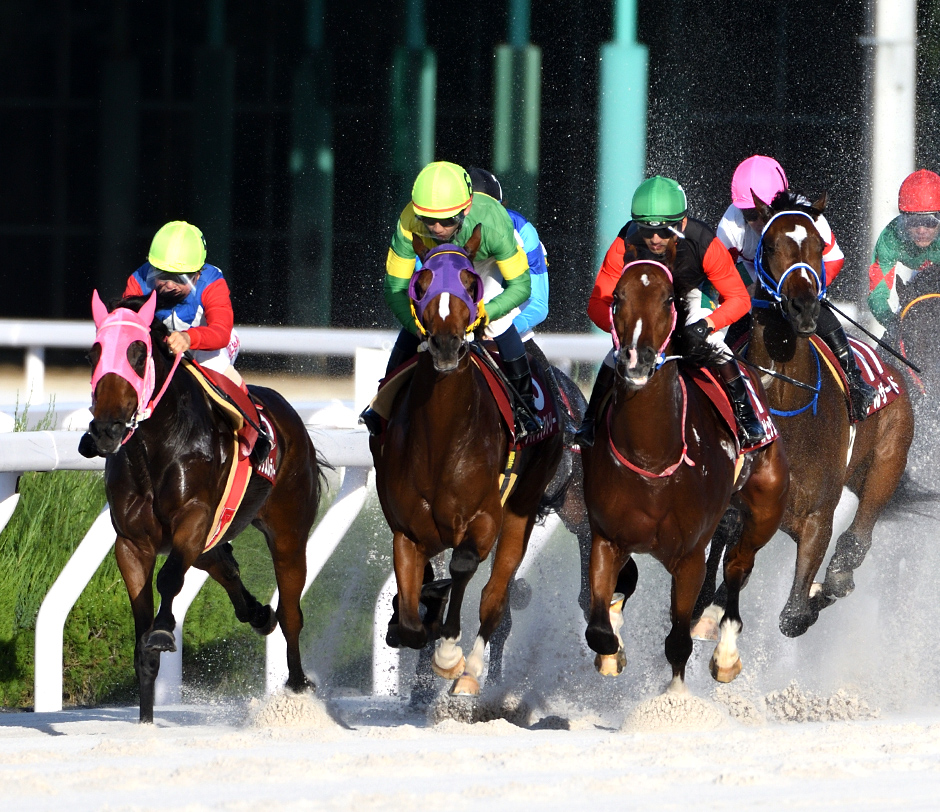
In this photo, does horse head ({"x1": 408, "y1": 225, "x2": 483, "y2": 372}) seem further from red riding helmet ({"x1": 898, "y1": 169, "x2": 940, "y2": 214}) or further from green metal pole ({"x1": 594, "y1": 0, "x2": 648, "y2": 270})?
green metal pole ({"x1": 594, "y1": 0, "x2": 648, "y2": 270})

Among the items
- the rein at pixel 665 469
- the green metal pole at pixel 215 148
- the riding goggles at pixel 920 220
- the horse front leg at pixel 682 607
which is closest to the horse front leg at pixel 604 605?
the horse front leg at pixel 682 607

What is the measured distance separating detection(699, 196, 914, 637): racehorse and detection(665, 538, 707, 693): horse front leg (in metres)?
0.70

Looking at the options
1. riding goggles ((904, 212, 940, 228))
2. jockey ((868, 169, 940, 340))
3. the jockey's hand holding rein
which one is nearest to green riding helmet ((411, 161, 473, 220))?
the jockey's hand holding rein

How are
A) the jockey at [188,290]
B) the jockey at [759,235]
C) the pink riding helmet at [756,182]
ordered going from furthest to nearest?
the pink riding helmet at [756,182]
the jockey at [759,235]
the jockey at [188,290]

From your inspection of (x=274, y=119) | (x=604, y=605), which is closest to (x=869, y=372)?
(x=604, y=605)

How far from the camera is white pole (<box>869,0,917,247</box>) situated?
1008 centimetres

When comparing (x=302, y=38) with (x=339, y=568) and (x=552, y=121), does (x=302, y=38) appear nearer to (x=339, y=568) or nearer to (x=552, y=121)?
(x=552, y=121)

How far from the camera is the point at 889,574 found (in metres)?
8.09

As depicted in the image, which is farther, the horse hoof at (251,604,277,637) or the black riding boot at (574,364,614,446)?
the horse hoof at (251,604,277,637)

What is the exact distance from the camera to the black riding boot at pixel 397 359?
6434mm

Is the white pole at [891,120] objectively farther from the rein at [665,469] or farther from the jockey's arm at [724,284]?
the rein at [665,469]

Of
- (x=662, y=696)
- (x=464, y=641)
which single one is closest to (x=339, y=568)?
(x=464, y=641)

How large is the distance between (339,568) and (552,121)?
678 cm

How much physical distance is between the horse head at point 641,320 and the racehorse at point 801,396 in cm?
94
